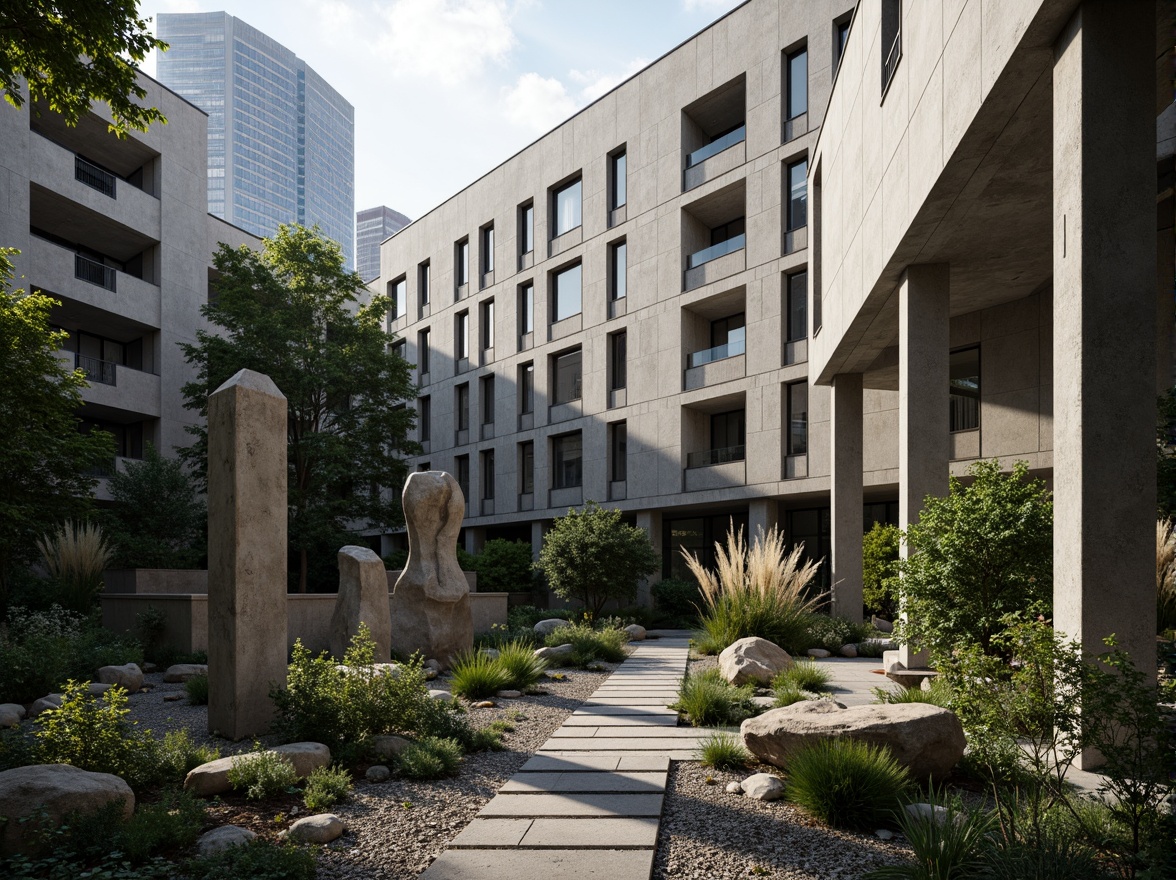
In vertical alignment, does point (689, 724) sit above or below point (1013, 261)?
below

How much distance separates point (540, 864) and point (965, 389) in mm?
15211

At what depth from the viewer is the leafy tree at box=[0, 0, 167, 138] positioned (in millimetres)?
6973

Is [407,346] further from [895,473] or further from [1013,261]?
[1013,261]

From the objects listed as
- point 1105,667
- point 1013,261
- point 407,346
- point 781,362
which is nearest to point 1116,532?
point 1105,667

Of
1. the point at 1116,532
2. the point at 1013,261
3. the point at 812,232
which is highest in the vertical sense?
the point at 812,232

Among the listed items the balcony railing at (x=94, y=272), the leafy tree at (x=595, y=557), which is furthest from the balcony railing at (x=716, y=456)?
the balcony railing at (x=94, y=272)

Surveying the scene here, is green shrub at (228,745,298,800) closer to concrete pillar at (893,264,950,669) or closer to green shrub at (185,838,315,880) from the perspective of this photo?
green shrub at (185,838,315,880)

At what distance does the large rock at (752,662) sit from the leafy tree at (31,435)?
1165 centimetres

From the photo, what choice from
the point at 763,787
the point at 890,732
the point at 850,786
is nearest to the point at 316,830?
the point at 763,787

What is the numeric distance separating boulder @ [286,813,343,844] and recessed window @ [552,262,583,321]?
23.6 m

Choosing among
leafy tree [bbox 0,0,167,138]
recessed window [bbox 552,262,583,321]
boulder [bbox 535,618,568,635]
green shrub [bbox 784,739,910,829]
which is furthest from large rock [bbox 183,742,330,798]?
recessed window [bbox 552,262,583,321]

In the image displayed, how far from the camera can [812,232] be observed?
16.2 metres

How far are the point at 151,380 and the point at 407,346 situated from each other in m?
11.0

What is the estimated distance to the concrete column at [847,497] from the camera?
14844mm
